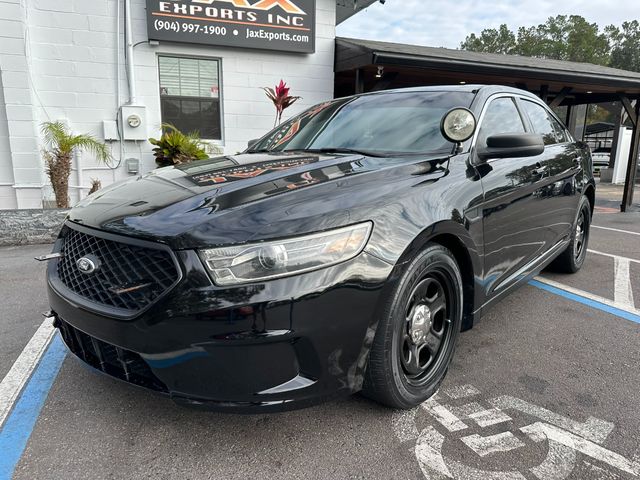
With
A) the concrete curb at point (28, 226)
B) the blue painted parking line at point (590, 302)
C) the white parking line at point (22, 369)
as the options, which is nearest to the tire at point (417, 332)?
the white parking line at point (22, 369)

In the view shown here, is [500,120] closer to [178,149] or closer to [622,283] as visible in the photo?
[622,283]

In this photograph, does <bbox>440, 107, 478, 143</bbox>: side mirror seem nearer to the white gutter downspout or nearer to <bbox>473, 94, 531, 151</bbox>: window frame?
<bbox>473, 94, 531, 151</bbox>: window frame

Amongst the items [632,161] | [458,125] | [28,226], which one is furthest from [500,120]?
[632,161]

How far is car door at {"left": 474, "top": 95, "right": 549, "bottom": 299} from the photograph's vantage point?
111 inches

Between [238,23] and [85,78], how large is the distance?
8.67 ft

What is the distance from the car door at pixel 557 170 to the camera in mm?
3691

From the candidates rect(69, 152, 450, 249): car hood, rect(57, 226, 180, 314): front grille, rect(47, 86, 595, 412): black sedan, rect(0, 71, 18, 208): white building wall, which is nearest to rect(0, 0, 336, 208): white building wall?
rect(0, 71, 18, 208): white building wall

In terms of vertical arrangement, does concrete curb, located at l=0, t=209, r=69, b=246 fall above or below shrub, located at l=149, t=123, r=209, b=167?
below

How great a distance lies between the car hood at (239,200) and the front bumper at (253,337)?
0.17 meters

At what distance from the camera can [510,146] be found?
2.71 metres

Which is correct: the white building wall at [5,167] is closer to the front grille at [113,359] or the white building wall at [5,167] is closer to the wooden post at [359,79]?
the wooden post at [359,79]

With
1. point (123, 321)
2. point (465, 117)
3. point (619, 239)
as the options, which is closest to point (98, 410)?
point (123, 321)

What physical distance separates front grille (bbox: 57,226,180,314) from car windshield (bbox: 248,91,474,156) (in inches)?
58.1

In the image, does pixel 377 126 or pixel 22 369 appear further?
pixel 377 126
